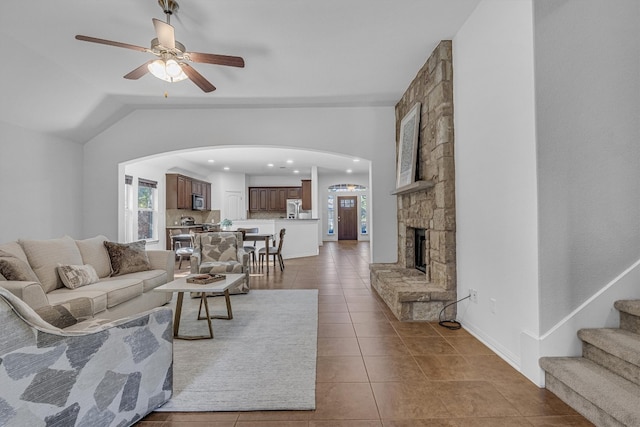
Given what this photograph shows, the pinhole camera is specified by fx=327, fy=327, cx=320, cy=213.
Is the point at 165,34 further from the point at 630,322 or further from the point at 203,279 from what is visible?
the point at 630,322

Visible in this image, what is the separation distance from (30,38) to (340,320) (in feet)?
13.7

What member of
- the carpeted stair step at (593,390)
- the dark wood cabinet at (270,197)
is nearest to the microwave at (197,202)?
the dark wood cabinet at (270,197)

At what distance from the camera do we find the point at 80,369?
147cm

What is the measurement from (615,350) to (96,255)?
450 cm

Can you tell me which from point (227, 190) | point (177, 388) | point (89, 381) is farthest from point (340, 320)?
point (227, 190)

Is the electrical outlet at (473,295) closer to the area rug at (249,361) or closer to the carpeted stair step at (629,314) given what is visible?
the carpeted stair step at (629,314)

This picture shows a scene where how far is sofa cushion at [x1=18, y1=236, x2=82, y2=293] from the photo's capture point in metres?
2.91

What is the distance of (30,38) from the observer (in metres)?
3.19

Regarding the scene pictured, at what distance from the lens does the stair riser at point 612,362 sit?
1.73 m

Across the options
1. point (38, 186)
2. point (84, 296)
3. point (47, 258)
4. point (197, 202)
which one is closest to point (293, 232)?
point (197, 202)

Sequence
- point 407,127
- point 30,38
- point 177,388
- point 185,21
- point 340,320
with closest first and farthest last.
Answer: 1. point 177,388
2. point 185,21
3. point 30,38
4. point 340,320
5. point 407,127

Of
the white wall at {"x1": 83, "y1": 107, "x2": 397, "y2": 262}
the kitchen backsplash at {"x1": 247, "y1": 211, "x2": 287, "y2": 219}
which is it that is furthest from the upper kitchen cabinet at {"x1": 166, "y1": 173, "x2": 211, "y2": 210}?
the white wall at {"x1": 83, "y1": 107, "x2": 397, "y2": 262}

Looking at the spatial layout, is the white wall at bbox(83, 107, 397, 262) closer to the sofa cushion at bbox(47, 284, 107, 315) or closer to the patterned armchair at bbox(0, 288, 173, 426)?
the sofa cushion at bbox(47, 284, 107, 315)

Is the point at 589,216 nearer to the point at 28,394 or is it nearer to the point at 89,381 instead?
the point at 89,381
